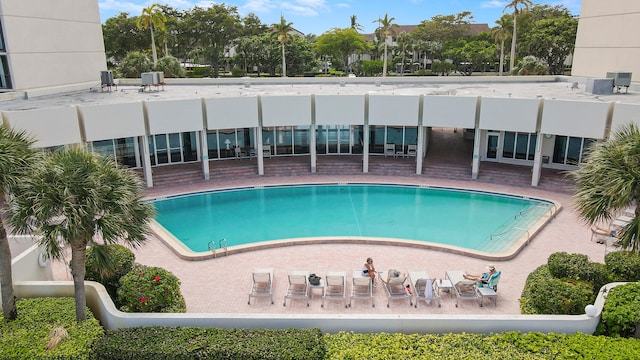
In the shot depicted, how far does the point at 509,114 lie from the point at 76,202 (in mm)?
21227

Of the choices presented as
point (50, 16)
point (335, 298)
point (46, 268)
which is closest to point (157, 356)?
point (335, 298)

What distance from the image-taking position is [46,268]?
13.7 metres

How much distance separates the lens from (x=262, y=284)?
13.8 meters

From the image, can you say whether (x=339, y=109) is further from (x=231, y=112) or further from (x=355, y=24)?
(x=355, y=24)

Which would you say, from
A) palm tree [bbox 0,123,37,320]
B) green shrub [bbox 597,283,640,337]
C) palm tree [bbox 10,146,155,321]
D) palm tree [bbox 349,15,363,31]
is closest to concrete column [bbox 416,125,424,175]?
green shrub [bbox 597,283,640,337]

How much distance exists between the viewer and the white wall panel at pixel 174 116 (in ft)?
79.5

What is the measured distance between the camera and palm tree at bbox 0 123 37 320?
32.0 ft

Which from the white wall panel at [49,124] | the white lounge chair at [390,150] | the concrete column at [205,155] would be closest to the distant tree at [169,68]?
the concrete column at [205,155]

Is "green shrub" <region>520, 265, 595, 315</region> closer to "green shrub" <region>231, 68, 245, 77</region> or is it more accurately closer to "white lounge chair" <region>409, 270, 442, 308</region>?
"white lounge chair" <region>409, 270, 442, 308</region>

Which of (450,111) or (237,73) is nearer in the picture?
(450,111)

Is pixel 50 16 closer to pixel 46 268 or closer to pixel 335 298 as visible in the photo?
pixel 46 268

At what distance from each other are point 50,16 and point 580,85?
115 ft

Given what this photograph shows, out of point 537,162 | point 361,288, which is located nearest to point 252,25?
point 537,162

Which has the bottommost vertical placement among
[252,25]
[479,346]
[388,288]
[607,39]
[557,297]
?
[388,288]
